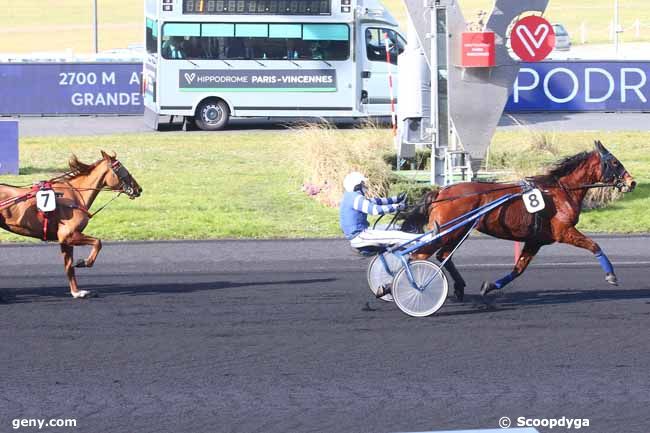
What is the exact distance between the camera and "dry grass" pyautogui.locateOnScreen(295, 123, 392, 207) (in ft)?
60.4

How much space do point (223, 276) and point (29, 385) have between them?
16.3 feet

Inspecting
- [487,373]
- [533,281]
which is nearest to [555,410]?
[487,373]

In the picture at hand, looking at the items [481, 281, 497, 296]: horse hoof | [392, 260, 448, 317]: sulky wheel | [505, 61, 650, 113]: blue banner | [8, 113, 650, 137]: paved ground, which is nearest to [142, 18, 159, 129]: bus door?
[8, 113, 650, 137]: paved ground

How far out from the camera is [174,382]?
8.93 m

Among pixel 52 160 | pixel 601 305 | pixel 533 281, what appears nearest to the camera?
pixel 601 305

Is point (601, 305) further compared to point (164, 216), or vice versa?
point (164, 216)

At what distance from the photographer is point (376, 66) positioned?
2923 cm

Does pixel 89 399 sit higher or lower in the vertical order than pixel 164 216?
lower

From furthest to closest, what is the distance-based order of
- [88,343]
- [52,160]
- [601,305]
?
[52,160] < [601,305] < [88,343]

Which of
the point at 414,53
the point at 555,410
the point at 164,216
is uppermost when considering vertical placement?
the point at 414,53

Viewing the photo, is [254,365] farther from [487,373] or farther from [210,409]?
[487,373]

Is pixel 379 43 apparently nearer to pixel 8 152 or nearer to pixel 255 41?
pixel 255 41

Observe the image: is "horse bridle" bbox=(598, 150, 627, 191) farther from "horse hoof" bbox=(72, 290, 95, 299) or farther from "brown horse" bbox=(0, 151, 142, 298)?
"horse hoof" bbox=(72, 290, 95, 299)
